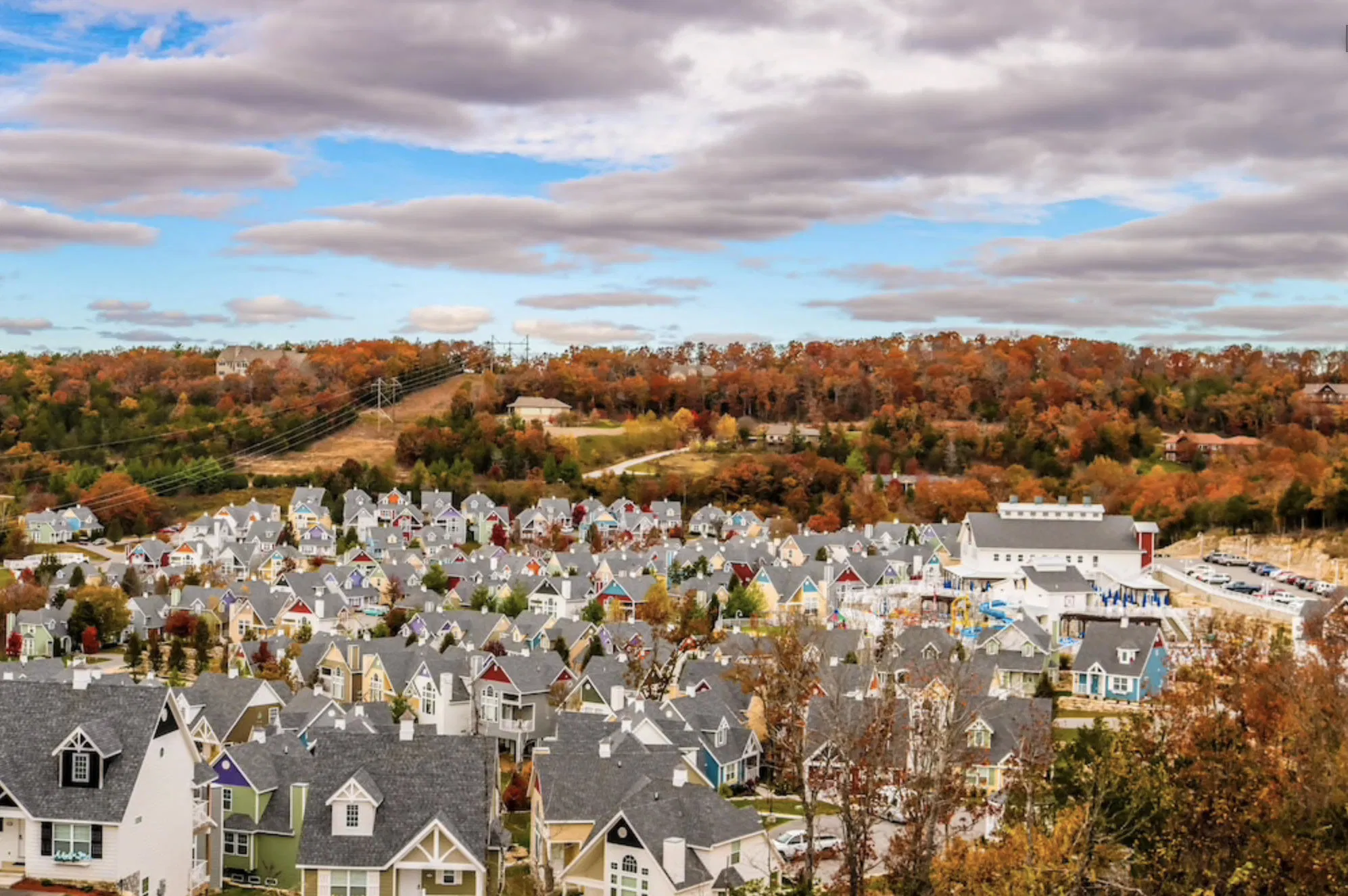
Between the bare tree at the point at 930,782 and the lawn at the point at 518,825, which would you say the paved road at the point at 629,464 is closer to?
the lawn at the point at 518,825

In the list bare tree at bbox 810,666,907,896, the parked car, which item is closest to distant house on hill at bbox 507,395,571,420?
bare tree at bbox 810,666,907,896

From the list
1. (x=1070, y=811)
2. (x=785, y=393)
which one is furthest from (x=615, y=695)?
(x=785, y=393)

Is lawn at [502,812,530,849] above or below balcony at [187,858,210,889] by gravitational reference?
below

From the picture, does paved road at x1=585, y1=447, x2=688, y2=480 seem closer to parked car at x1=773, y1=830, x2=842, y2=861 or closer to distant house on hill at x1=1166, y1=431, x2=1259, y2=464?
distant house on hill at x1=1166, y1=431, x2=1259, y2=464

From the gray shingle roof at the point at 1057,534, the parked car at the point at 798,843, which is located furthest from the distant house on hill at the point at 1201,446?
the parked car at the point at 798,843

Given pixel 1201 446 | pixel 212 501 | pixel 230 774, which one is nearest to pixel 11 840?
pixel 230 774
